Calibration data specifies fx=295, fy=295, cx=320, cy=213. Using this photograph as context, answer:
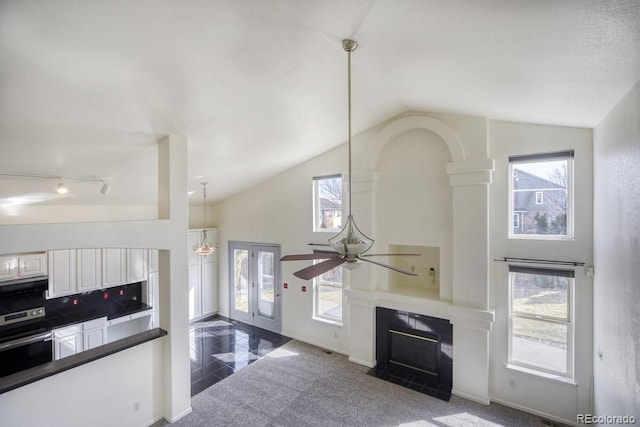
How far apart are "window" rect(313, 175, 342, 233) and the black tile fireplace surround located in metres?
1.80

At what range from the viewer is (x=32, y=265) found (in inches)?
177

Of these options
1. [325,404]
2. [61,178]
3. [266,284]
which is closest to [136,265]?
[61,178]

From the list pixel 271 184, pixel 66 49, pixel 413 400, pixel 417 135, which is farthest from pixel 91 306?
pixel 417 135

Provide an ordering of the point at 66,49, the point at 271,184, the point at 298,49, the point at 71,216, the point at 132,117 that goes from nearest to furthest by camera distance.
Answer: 1. the point at 66,49
2. the point at 298,49
3. the point at 132,117
4. the point at 71,216
5. the point at 271,184

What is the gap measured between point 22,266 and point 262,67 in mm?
4742

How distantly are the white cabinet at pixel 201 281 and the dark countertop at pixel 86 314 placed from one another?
44.9 inches

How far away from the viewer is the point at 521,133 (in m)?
4.03

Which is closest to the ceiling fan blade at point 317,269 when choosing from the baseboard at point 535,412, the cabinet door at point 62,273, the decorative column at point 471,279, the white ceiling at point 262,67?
the white ceiling at point 262,67

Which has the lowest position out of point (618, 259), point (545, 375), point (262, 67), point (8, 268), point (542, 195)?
point (545, 375)

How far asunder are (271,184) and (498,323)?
4796 millimetres

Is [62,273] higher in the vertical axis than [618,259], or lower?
lower

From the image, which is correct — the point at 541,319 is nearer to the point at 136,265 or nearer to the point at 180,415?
the point at 180,415

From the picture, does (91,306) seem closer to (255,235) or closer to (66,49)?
(255,235)

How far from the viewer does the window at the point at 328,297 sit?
18.8 ft
